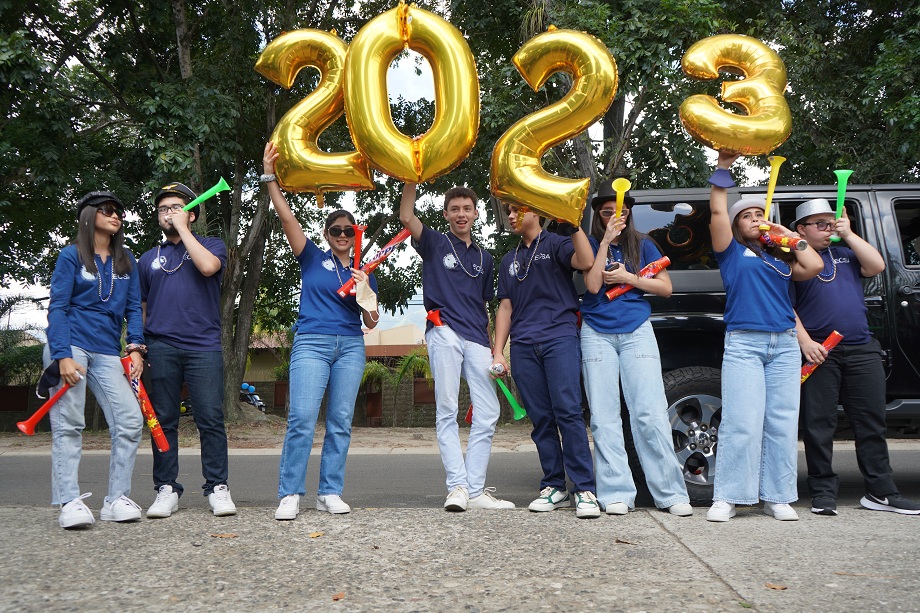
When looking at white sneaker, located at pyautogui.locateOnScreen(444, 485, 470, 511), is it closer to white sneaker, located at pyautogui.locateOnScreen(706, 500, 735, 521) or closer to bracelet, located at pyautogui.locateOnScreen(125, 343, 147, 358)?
white sneaker, located at pyautogui.locateOnScreen(706, 500, 735, 521)

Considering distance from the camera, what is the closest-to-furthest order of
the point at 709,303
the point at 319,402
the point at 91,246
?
1. the point at 91,246
2. the point at 319,402
3. the point at 709,303

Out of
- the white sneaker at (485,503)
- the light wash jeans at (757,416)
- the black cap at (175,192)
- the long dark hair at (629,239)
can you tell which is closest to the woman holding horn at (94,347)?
the black cap at (175,192)

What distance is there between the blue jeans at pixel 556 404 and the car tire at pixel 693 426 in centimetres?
42

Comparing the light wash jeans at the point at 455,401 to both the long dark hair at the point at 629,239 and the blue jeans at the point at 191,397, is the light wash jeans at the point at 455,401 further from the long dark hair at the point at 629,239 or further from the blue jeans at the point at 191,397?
the blue jeans at the point at 191,397

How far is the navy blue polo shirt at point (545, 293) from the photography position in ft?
15.4

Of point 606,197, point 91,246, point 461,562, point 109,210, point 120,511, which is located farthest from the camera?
point 606,197

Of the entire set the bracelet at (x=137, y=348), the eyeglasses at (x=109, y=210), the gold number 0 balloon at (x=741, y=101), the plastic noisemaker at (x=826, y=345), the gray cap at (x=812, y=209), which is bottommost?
the plastic noisemaker at (x=826, y=345)

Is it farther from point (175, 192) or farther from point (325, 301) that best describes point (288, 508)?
point (175, 192)

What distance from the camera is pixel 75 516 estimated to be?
162 inches

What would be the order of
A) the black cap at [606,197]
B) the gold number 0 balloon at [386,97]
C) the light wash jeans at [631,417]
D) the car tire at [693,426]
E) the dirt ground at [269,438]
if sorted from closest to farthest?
the gold number 0 balloon at [386,97], the light wash jeans at [631,417], the black cap at [606,197], the car tire at [693,426], the dirt ground at [269,438]

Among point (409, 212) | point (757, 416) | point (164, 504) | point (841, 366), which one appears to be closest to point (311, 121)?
point (409, 212)

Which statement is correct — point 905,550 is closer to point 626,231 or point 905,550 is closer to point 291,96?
point 626,231

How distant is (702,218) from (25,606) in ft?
13.4

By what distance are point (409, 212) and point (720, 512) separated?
2.28 meters
